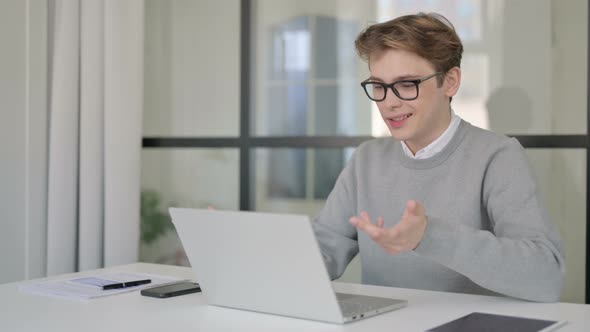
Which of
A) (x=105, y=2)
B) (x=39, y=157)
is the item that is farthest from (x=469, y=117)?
(x=39, y=157)

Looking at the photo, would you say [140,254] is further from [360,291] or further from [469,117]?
[360,291]

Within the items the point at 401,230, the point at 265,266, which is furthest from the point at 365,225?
the point at 265,266

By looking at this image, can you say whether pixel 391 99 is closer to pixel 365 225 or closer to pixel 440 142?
pixel 440 142

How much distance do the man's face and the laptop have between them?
54cm

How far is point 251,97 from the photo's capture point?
3.50 m

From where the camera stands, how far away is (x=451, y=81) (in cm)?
211

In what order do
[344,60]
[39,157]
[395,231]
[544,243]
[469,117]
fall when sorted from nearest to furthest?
[395,231] → [544,243] → [469,117] → [344,60] → [39,157]

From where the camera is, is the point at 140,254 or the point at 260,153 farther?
the point at 140,254

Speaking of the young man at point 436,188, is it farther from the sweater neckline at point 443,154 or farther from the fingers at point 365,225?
the fingers at point 365,225

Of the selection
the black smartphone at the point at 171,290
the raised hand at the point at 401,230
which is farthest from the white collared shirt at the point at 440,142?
the black smartphone at the point at 171,290

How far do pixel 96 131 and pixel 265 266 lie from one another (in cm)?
213

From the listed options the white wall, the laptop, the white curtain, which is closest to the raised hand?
the laptop

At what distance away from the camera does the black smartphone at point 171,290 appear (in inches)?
71.5

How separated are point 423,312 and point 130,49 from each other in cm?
222
